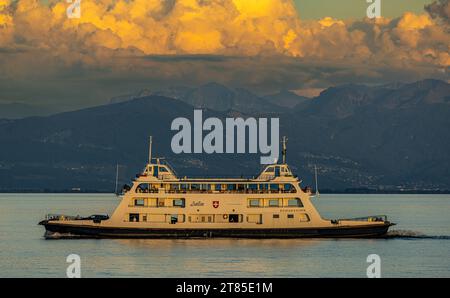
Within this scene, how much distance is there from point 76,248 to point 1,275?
1585cm

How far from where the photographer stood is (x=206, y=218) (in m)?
95.8

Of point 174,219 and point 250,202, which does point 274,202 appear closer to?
point 250,202

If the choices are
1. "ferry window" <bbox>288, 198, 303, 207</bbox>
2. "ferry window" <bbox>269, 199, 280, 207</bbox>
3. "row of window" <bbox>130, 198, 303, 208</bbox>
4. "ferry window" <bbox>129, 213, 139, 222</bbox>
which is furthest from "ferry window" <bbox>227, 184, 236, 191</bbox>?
"ferry window" <bbox>129, 213, 139, 222</bbox>

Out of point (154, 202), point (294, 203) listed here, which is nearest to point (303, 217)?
point (294, 203)

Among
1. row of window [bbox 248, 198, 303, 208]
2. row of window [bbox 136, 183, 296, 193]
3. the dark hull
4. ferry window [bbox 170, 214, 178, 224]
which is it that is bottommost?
the dark hull

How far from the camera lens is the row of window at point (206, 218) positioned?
313 ft

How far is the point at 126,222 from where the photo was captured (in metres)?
95.5

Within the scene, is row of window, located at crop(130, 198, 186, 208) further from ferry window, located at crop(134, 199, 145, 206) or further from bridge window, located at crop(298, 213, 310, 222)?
bridge window, located at crop(298, 213, 310, 222)

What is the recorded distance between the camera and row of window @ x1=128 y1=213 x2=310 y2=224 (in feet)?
313

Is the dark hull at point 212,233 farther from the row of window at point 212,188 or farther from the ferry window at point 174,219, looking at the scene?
the row of window at point 212,188
